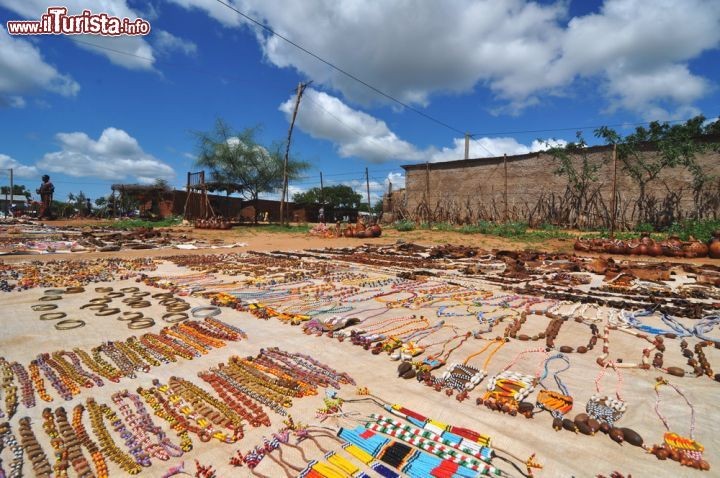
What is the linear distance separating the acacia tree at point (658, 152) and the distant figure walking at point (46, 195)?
30.9 metres

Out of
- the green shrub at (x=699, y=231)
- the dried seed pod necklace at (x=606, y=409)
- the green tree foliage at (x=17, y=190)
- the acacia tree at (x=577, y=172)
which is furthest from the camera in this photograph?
the green tree foliage at (x=17, y=190)

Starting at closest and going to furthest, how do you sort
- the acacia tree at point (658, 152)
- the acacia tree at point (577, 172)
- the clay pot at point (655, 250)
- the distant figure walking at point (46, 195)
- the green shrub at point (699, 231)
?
1. the clay pot at point (655, 250)
2. the green shrub at point (699, 231)
3. the acacia tree at point (658, 152)
4. the acacia tree at point (577, 172)
5. the distant figure walking at point (46, 195)

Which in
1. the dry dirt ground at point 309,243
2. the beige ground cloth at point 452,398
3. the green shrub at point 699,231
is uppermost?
the green shrub at point 699,231

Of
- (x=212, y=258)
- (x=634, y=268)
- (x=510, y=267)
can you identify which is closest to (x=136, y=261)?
(x=212, y=258)

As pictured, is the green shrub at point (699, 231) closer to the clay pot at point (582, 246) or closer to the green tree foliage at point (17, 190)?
the clay pot at point (582, 246)

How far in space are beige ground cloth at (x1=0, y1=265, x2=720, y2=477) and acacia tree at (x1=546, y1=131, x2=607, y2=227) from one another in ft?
59.2

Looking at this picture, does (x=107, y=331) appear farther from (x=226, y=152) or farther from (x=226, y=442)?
(x=226, y=152)

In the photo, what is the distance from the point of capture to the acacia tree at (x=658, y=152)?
1647cm

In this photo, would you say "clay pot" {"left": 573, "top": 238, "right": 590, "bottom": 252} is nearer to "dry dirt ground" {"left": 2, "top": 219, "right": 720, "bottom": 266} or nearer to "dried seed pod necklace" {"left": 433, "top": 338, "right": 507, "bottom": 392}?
"dry dirt ground" {"left": 2, "top": 219, "right": 720, "bottom": 266}

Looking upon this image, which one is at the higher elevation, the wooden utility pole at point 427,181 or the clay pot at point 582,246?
the wooden utility pole at point 427,181

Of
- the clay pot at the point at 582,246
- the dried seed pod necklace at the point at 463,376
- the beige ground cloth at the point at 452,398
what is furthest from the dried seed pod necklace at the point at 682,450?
the clay pot at the point at 582,246

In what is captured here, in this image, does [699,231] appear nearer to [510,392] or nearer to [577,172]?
[577,172]

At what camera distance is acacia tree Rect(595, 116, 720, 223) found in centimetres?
1647

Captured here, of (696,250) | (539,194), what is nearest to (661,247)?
(696,250)
